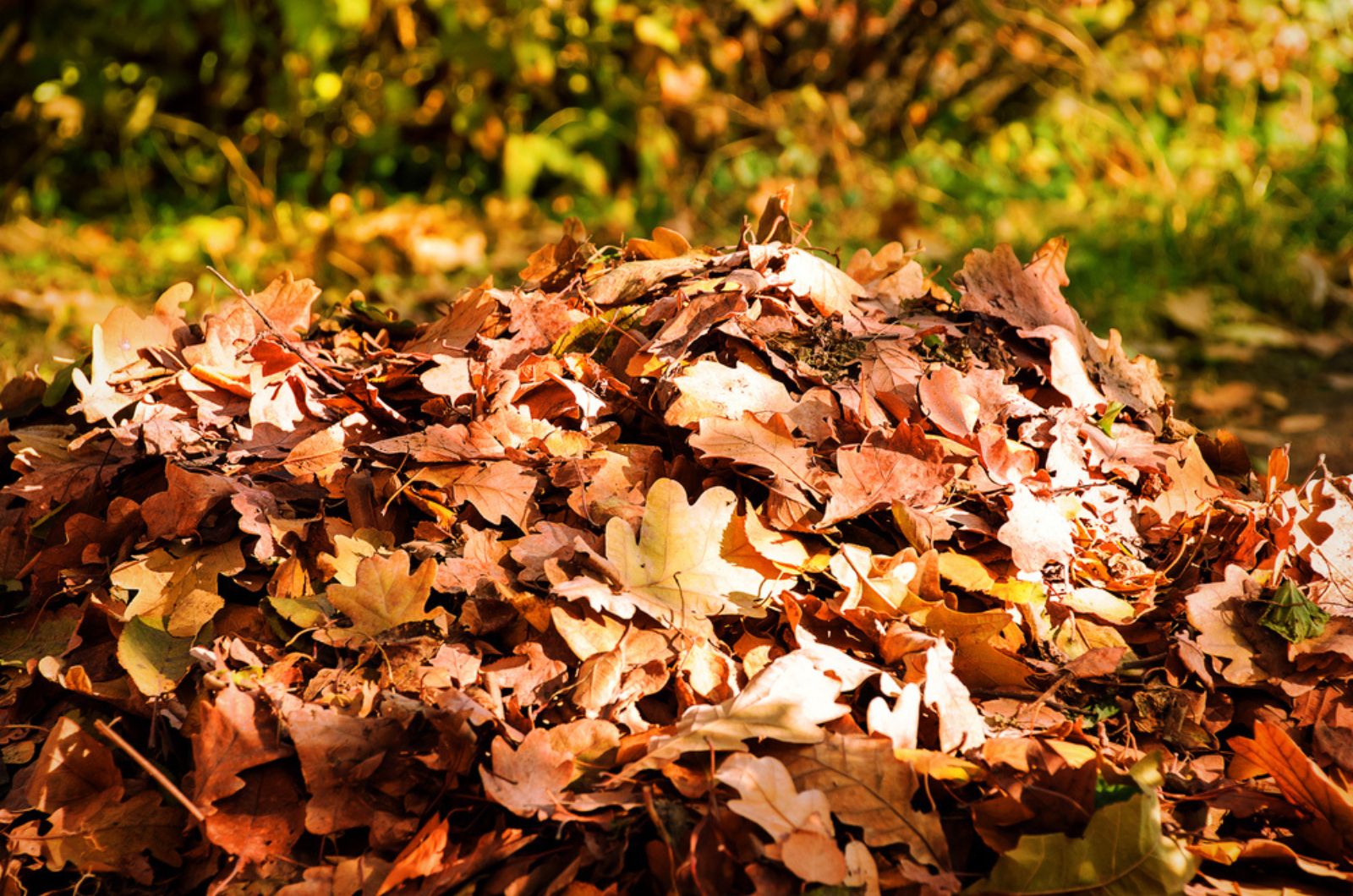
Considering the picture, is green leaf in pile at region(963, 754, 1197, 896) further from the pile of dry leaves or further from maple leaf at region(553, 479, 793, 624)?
maple leaf at region(553, 479, 793, 624)

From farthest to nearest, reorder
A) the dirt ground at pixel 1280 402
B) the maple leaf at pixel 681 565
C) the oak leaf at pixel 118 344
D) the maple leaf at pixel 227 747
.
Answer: the dirt ground at pixel 1280 402 < the oak leaf at pixel 118 344 < the maple leaf at pixel 681 565 < the maple leaf at pixel 227 747

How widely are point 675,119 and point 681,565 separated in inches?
172

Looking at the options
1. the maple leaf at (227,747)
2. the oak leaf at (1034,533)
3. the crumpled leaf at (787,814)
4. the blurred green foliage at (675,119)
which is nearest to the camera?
the crumpled leaf at (787,814)

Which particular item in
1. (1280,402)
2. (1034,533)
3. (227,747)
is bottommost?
(1280,402)

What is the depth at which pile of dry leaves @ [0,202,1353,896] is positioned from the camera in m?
1.24

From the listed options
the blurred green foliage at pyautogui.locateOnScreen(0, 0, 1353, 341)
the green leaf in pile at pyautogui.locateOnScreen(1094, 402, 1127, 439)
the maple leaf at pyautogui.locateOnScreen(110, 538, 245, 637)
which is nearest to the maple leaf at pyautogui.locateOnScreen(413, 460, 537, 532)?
the maple leaf at pyautogui.locateOnScreen(110, 538, 245, 637)

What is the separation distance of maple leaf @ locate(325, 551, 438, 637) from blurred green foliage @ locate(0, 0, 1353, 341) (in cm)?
365

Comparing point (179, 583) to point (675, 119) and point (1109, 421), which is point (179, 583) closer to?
point (1109, 421)

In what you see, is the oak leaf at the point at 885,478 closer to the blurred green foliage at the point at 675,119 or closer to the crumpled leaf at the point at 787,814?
the crumpled leaf at the point at 787,814

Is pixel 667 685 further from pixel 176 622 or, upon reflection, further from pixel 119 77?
pixel 119 77

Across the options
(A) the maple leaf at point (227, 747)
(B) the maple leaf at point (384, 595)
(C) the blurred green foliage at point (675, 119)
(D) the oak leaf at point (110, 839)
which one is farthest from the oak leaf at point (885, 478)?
(C) the blurred green foliage at point (675, 119)

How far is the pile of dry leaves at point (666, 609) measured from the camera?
124cm

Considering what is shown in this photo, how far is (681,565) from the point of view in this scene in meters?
1.43

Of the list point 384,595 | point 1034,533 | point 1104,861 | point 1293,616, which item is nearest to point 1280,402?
point 1293,616
